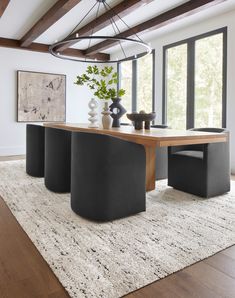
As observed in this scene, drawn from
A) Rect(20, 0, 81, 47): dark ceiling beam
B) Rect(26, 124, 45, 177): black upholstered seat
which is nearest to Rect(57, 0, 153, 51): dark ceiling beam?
Rect(20, 0, 81, 47): dark ceiling beam

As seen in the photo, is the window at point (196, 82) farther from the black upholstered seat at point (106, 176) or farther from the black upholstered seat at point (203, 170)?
the black upholstered seat at point (106, 176)

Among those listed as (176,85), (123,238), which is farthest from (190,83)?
(123,238)

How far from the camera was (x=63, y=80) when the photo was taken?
→ 21.3 ft

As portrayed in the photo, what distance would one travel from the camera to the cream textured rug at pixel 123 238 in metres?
1.46

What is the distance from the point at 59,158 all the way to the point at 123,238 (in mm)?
1305

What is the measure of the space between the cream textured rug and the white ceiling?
2769mm

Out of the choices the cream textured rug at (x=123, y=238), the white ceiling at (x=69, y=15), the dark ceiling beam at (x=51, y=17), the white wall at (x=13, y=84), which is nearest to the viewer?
the cream textured rug at (x=123, y=238)

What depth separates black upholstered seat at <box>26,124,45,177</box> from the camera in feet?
12.1

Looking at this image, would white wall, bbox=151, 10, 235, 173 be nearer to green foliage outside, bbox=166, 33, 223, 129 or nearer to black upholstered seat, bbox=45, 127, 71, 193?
green foliage outside, bbox=166, 33, 223, 129

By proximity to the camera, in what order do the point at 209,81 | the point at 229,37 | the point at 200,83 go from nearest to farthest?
the point at 229,37, the point at 209,81, the point at 200,83

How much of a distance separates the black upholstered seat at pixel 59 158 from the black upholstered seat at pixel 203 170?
48.5 inches

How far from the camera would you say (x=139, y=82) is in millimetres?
6211

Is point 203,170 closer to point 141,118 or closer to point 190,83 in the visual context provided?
point 141,118

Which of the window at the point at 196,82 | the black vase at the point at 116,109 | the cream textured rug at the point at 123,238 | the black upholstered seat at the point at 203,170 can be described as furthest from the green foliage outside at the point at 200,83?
the cream textured rug at the point at 123,238
